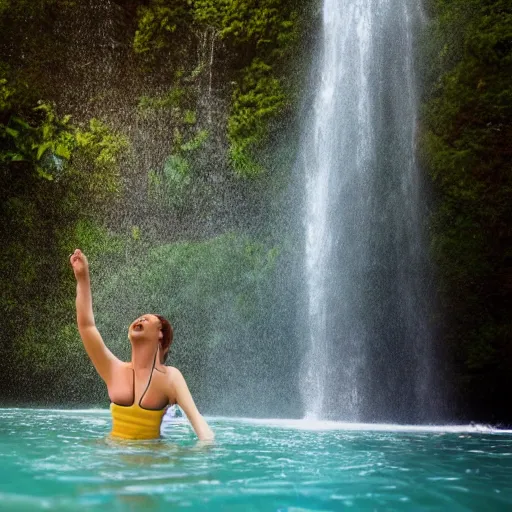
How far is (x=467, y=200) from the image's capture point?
37.9 ft

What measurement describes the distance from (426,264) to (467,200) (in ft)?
4.11

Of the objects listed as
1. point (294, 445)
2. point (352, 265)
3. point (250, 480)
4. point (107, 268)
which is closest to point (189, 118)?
point (107, 268)

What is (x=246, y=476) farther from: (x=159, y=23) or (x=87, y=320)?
(x=159, y=23)

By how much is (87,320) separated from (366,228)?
331 inches

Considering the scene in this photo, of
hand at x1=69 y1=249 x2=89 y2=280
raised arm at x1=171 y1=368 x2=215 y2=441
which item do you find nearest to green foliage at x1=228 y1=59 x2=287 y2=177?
raised arm at x1=171 y1=368 x2=215 y2=441

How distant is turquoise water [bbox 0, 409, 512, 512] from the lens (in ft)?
9.56

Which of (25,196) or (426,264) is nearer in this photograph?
(426,264)

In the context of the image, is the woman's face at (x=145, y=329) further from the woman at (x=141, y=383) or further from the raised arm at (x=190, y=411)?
the raised arm at (x=190, y=411)

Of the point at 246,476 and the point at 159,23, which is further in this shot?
the point at 159,23

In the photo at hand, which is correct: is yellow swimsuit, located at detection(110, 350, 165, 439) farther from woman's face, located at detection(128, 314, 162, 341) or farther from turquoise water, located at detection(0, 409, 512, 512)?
woman's face, located at detection(128, 314, 162, 341)

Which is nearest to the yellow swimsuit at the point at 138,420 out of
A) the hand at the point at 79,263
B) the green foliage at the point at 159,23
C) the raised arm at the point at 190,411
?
the raised arm at the point at 190,411

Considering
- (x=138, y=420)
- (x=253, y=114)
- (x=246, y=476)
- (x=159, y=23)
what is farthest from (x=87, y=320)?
(x=159, y=23)

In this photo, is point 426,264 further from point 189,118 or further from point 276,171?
point 189,118

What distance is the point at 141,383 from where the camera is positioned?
4121 mm
